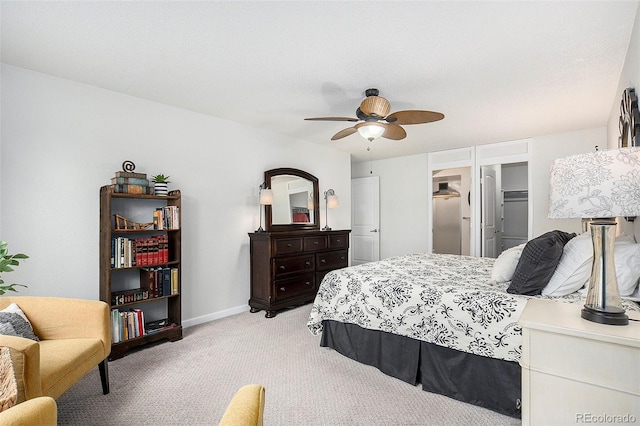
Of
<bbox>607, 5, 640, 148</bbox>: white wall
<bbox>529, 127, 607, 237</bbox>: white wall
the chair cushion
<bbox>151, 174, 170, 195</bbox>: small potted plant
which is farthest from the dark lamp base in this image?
<bbox>529, 127, 607, 237</bbox>: white wall

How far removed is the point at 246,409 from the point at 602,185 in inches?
56.5

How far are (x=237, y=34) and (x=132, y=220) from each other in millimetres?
2073

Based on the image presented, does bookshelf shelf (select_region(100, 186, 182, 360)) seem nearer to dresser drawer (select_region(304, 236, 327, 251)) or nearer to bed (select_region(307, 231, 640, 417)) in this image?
bed (select_region(307, 231, 640, 417))

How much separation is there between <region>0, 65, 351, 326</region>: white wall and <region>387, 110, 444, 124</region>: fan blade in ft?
6.87

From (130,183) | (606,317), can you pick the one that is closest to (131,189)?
(130,183)

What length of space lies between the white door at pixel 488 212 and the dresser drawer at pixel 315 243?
2.68 metres

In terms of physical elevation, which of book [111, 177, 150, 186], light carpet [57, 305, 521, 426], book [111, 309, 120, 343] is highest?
book [111, 177, 150, 186]

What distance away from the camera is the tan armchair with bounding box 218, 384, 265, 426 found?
70 cm

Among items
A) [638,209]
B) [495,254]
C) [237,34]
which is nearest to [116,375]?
[237,34]

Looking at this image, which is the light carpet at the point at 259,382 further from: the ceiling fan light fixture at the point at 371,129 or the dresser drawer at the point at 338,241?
the ceiling fan light fixture at the point at 371,129

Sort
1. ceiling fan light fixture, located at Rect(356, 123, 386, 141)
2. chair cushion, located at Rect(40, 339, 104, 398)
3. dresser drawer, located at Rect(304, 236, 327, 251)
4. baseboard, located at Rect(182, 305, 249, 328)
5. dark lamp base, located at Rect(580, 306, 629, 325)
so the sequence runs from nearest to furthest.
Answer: dark lamp base, located at Rect(580, 306, 629, 325) < chair cushion, located at Rect(40, 339, 104, 398) < ceiling fan light fixture, located at Rect(356, 123, 386, 141) < baseboard, located at Rect(182, 305, 249, 328) < dresser drawer, located at Rect(304, 236, 327, 251)

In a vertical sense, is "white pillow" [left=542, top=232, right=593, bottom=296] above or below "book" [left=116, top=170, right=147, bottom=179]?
below

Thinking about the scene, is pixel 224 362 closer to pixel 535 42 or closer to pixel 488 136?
pixel 535 42

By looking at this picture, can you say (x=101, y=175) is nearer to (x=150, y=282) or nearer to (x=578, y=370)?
(x=150, y=282)
